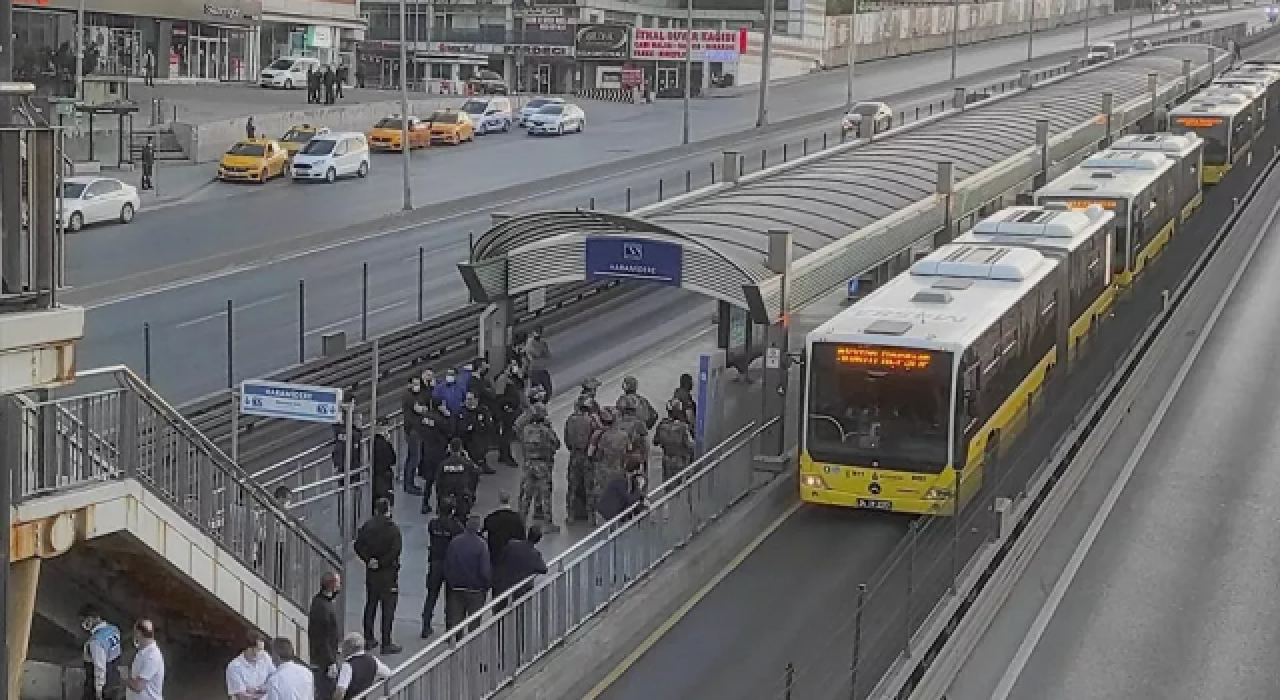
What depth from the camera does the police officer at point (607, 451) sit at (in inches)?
774

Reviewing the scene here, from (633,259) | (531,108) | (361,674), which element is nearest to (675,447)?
(633,259)

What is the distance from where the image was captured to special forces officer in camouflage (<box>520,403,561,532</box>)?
1983 cm

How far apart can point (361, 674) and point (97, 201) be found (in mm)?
32611

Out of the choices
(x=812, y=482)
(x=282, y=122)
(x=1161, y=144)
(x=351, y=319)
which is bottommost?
(x=351, y=319)

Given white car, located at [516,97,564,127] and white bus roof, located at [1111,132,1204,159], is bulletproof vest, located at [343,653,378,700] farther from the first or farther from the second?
white car, located at [516,97,564,127]

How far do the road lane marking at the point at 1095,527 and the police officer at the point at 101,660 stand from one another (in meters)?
7.71

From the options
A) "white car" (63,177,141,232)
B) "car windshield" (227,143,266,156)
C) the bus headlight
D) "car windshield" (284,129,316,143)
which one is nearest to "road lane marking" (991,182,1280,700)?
the bus headlight

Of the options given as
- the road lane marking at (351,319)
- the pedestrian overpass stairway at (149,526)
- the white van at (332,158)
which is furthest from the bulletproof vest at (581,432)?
the white van at (332,158)

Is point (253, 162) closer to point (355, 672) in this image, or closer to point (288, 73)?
point (288, 73)

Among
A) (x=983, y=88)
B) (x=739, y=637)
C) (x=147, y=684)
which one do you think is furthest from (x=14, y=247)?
(x=983, y=88)

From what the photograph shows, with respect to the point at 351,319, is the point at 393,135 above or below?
above

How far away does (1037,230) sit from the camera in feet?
94.0

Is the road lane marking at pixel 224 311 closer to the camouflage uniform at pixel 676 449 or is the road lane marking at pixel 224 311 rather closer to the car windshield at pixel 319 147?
the camouflage uniform at pixel 676 449

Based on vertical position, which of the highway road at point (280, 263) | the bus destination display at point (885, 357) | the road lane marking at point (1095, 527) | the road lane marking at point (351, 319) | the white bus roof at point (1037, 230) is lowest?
the road lane marking at point (1095, 527)
